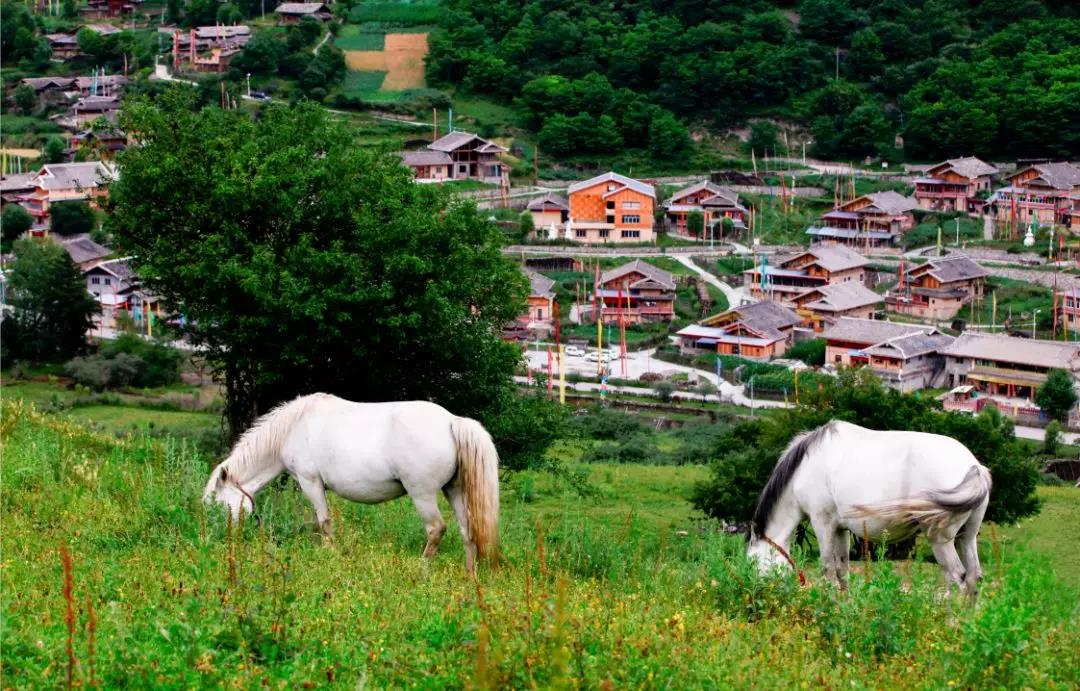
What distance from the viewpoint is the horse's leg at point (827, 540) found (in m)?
8.34

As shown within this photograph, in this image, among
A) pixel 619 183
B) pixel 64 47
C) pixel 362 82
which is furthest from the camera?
pixel 64 47

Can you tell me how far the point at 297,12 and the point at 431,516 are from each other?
5869 centimetres

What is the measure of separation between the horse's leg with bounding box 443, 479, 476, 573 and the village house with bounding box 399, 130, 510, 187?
43.9m

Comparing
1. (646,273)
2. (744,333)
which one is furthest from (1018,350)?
(646,273)

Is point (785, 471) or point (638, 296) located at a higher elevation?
point (785, 471)

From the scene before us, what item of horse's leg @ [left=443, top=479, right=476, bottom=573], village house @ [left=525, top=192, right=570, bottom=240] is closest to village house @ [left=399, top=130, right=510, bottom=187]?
village house @ [left=525, top=192, right=570, bottom=240]

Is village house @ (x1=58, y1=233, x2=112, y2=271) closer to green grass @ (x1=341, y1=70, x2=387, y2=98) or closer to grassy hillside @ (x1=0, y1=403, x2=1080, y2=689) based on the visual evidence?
green grass @ (x1=341, y1=70, x2=387, y2=98)

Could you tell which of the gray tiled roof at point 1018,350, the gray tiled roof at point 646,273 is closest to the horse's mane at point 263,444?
the gray tiled roof at point 1018,350

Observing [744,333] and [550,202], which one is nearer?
[744,333]

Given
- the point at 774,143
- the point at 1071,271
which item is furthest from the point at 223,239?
the point at 774,143

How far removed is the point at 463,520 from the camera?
8297mm

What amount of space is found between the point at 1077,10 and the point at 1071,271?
2063 cm

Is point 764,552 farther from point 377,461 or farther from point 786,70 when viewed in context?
point 786,70

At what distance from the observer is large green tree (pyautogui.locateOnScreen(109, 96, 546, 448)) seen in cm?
1254
